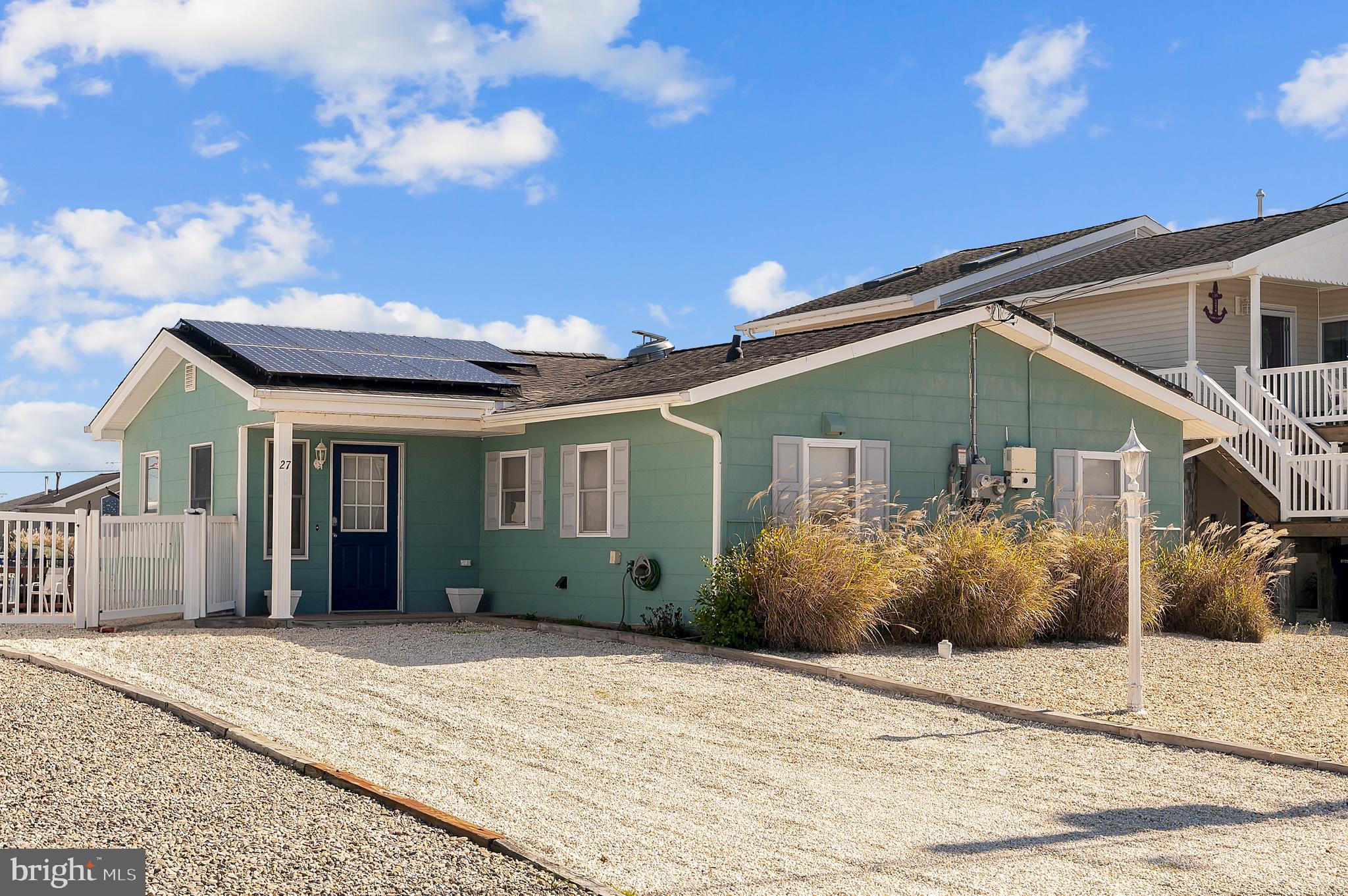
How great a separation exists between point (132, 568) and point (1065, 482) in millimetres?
11111

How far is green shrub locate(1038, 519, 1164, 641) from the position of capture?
1448 cm

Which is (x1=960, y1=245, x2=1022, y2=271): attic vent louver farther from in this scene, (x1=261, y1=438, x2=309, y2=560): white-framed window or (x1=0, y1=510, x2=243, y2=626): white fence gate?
(x1=0, y1=510, x2=243, y2=626): white fence gate

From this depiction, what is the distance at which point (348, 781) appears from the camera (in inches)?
267

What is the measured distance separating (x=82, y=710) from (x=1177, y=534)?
44.8 feet

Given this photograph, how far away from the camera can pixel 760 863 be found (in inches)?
229

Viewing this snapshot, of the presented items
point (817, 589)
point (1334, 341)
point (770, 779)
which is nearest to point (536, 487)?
point (817, 589)

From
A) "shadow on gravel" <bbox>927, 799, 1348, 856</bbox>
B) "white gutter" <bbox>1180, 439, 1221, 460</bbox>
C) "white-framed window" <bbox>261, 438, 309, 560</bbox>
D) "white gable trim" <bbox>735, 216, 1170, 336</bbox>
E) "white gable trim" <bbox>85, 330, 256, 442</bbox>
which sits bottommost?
"shadow on gravel" <bbox>927, 799, 1348, 856</bbox>

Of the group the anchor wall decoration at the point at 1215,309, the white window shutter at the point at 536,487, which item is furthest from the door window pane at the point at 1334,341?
the white window shutter at the point at 536,487

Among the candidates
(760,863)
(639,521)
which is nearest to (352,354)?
(639,521)

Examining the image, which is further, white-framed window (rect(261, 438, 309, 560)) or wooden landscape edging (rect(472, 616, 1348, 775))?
white-framed window (rect(261, 438, 309, 560))

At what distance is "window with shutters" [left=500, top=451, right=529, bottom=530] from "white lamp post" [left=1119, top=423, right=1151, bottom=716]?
27.0 feet

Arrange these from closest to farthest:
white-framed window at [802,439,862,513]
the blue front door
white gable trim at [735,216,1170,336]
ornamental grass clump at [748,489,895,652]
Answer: ornamental grass clump at [748,489,895,652] < white-framed window at [802,439,862,513] < the blue front door < white gable trim at [735,216,1170,336]

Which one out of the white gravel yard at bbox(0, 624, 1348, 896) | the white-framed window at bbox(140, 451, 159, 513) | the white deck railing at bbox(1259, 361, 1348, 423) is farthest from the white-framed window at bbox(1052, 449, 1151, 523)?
the white-framed window at bbox(140, 451, 159, 513)

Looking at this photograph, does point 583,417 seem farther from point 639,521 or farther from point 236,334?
point 236,334
